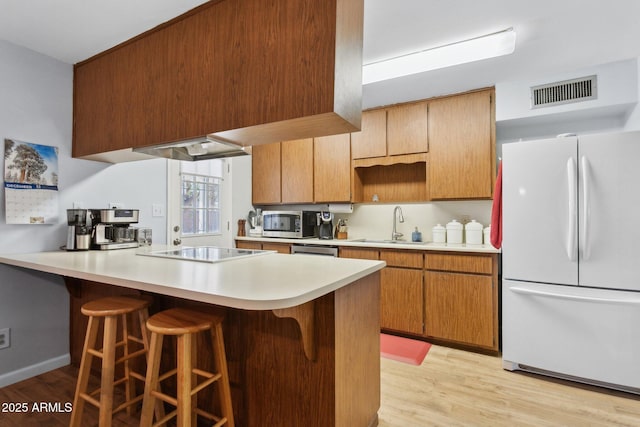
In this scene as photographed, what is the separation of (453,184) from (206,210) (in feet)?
8.71

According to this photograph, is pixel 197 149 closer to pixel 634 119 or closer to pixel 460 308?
pixel 460 308

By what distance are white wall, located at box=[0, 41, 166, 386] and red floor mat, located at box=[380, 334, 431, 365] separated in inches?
101

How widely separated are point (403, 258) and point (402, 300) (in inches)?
15.8

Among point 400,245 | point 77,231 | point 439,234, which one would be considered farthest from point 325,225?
point 77,231

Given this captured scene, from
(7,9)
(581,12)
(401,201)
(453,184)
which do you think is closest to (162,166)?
(7,9)

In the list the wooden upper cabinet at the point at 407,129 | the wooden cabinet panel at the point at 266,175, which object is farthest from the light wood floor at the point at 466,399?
the wooden cabinet panel at the point at 266,175

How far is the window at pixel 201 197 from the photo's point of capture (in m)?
3.32

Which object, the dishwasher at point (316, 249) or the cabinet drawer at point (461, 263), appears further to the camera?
the dishwasher at point (316, 249)

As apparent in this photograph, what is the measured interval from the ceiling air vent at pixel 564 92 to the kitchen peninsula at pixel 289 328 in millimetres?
2355

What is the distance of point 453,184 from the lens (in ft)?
10.4

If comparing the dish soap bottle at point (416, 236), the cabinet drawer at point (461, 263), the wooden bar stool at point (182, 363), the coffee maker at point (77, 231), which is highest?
the coffee maker at point (77, 231)

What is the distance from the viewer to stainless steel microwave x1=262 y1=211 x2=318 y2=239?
→ 3787mm

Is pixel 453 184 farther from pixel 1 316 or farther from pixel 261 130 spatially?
pixel 1 316

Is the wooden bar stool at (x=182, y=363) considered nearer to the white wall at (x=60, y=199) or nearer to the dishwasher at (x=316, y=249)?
the white wall at (x=60, y=199)
